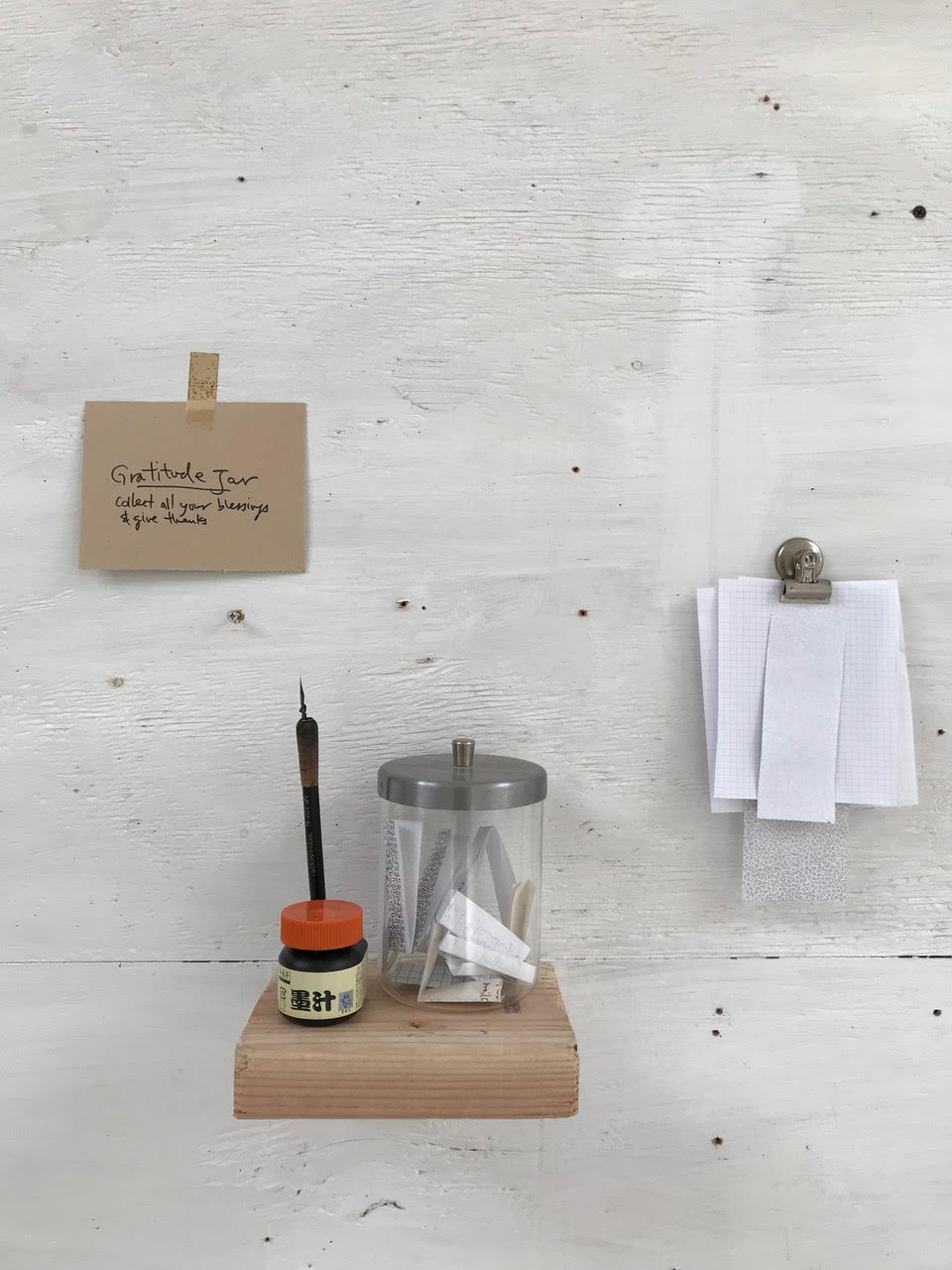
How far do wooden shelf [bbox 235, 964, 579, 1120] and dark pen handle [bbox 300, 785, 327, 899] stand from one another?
0.09m

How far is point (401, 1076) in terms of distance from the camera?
1.89ft

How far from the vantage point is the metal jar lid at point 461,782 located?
0.60 meters

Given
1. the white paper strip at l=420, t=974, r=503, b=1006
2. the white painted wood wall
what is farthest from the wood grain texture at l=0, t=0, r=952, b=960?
the white paper strip at l=420, t=974, r=503, b=1006

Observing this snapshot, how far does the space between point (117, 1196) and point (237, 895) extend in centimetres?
25

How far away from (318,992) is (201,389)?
0.44 m

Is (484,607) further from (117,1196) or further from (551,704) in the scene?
(117,1196)

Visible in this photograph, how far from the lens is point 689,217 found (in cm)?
70

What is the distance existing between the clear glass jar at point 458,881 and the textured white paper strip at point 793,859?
0.18m

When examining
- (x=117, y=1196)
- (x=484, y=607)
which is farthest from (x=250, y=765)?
(x=117, y=1196)

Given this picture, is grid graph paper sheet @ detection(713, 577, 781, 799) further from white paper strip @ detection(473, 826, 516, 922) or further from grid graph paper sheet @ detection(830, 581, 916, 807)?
white paper strip @ detection(473, 826, 516, 922)

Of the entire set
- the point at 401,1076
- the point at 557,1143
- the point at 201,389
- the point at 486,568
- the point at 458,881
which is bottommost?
the point at 557,1143

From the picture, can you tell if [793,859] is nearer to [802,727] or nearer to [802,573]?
[802,727]

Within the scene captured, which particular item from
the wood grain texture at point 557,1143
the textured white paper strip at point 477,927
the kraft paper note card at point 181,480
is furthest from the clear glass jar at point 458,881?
the kraft paper note card at point 181,480

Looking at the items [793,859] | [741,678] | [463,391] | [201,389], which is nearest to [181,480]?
[201,389]
